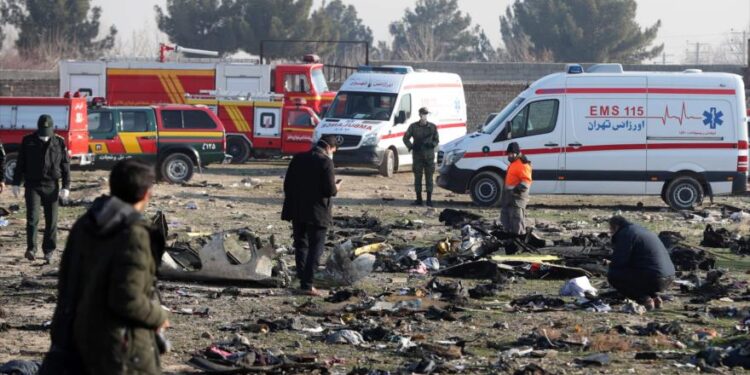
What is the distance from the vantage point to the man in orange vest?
1791 cm

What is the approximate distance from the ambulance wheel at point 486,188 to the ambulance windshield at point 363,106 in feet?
23.7

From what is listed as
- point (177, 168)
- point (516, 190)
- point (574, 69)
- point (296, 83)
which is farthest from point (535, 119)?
point (296, 83)

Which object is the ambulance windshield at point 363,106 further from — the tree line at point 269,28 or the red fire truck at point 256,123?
the tree line at point 269,28

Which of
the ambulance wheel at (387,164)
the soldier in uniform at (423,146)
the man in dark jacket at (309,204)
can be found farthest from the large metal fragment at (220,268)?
the ambulance wheel at (387,164)

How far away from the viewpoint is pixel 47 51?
3100 inches

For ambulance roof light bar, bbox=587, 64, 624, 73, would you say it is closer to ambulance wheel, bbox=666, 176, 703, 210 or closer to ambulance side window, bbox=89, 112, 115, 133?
ambulance wheel, bbox=666, 176, 703, 210

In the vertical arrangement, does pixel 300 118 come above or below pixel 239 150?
above

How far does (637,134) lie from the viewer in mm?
24125

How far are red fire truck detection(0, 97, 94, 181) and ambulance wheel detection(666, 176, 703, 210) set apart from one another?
1201 cm

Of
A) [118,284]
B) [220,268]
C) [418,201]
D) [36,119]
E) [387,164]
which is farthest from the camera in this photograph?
[387,164]

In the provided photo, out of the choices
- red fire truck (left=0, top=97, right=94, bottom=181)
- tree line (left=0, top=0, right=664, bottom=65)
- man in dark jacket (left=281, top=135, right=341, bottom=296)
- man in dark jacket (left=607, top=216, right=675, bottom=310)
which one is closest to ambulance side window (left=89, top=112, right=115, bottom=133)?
red fire truck (left=0, top=97, right=94, bottom=181)

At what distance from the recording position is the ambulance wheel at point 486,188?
24.5 meters

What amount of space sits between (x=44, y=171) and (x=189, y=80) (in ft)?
86.0

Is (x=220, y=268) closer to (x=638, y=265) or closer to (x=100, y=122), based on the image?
(x=638, y=265)
